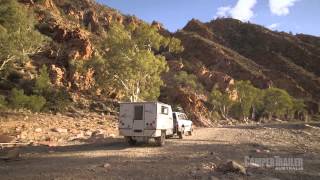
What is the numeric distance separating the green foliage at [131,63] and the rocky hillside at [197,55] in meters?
2.51

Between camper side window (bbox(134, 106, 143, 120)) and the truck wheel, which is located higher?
camper side window (bbox(134, 106, 143, 120))

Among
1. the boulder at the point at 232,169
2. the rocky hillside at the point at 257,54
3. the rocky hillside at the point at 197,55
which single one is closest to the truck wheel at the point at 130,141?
the boulder at the point at 232,169

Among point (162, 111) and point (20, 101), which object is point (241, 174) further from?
point (20, 101)

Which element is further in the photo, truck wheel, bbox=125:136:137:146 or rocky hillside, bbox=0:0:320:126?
rocky hillside, bbox=0:0:320:126

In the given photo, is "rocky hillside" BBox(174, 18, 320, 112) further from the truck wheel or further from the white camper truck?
the white camper truck

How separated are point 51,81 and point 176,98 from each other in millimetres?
24311

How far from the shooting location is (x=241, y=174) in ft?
40.5

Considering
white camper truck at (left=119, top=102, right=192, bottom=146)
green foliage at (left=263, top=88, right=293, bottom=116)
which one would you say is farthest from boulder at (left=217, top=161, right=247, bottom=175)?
green foliage at (left=263, top=88, right=293, bottom=116)

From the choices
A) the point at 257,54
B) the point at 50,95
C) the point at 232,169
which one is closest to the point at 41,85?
the point at 50,95

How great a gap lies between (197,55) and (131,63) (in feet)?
331

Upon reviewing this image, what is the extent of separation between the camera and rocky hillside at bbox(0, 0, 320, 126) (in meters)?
57.1

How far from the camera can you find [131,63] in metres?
40.0

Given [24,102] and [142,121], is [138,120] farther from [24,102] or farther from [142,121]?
[24,102]

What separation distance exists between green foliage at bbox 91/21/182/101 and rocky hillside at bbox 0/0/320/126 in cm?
251
